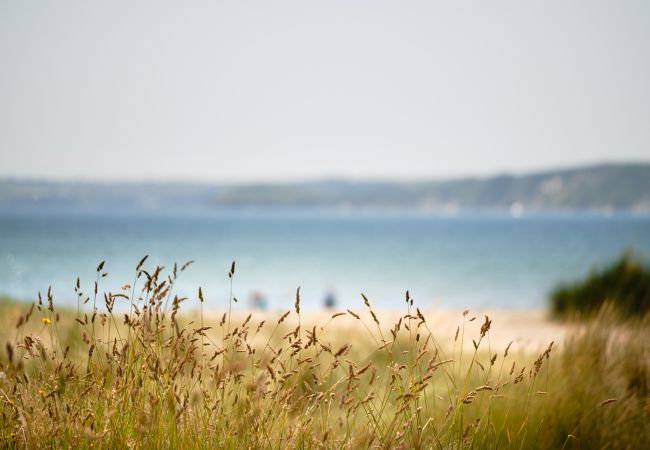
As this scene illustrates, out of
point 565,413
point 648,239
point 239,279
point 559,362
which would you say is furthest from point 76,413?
point 648,239

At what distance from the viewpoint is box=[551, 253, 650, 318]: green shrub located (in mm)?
12151

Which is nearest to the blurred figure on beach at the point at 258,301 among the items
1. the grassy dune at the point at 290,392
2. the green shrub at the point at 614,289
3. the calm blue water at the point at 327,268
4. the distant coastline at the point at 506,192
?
the calm blue water at the point at 327,268

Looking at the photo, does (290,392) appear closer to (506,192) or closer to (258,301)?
(258,301)

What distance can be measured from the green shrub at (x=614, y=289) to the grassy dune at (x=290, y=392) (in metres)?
6.11

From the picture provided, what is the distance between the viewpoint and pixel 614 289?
12.6 metres

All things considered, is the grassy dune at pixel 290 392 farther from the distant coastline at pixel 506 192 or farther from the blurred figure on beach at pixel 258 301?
the distant coastline at pixel 506 192

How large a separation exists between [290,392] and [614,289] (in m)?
11.4

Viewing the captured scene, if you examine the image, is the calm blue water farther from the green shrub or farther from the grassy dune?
the grassy dune

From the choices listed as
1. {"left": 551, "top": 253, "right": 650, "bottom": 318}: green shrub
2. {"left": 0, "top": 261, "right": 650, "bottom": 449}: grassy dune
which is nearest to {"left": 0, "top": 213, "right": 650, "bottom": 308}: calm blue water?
{"left": 551, "top": 253, "right": 650, "bottom": 318}: green shrub

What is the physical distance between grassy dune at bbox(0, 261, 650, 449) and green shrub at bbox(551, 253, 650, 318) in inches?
240

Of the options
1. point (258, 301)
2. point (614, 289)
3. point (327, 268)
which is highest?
point (614, 289)

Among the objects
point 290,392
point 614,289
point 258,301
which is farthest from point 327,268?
point 290,392

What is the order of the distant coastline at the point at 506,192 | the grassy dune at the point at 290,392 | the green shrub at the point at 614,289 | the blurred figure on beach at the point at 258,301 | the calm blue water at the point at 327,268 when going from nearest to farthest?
the grassy dune at the point at 290,392, the green shrub at the point at 614,289, the blurred figure on beach at the point at 258,301, the calm blue water at the point at 327,268, the distant coastline at the point at 506,192

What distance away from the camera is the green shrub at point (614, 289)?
12.2 m
